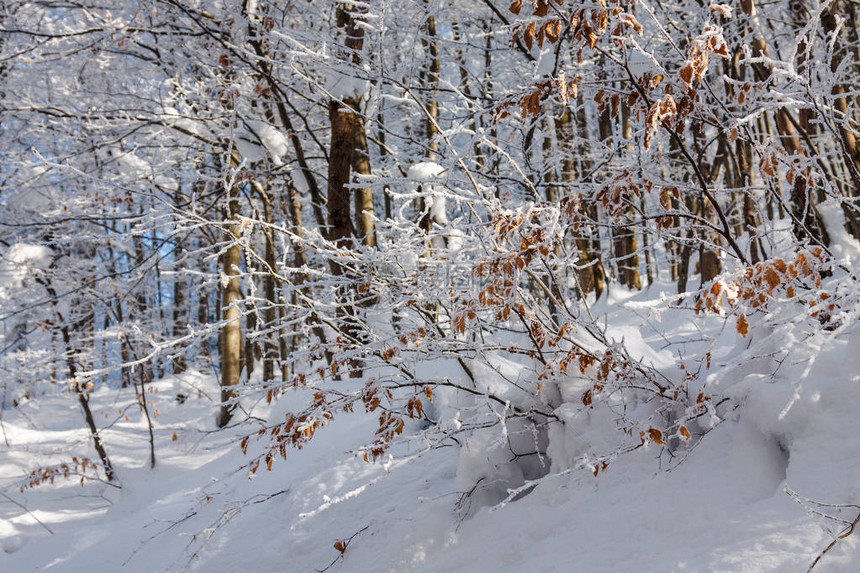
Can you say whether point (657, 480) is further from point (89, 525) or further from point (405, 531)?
point (89, 525)

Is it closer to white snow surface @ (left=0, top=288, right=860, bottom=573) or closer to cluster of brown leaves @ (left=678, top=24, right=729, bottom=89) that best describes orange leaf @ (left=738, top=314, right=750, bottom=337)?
white snow surface @ (left=0, top=288, right=860, bottom=573)

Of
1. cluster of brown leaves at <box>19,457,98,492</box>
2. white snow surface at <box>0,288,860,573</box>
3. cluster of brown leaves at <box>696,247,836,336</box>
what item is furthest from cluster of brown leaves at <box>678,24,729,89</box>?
cluster of brown leaves at <box>19,457,98,492</box>

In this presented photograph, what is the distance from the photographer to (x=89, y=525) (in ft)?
23.1

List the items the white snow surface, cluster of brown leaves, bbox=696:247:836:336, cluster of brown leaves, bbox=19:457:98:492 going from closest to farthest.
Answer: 1. cluster of brown leaves, bbox=696:247:836:336
2. the white snow surface
3. cluster of brown leaves, bbox=19:457:98:492

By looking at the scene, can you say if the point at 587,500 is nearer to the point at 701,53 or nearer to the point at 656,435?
the point at 656,435

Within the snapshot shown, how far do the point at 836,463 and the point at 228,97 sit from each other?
758 cm

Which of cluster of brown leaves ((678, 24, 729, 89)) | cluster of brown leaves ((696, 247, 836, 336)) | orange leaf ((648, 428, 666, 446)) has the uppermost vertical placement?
cluster of brown leaves ((678, 24, 729, 89))

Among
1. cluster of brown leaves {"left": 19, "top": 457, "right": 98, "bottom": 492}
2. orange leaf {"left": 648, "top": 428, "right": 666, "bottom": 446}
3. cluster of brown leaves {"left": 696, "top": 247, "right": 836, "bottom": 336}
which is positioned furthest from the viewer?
cluster of brown leaves {"left": 19, "top": 457, "right": 98, "bottom": 492}

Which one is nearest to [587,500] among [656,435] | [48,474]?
[656,435]

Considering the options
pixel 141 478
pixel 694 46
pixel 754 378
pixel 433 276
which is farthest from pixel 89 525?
pixel 694 46

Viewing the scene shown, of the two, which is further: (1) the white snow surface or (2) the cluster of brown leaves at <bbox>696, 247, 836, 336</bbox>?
(1) the white snow surface

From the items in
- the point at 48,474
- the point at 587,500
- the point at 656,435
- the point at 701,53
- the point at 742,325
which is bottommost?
the point at 48,474

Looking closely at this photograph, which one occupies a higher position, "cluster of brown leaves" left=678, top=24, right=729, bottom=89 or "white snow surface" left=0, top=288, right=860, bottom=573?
"cluster of brown leaves" left=678, top=24, right=729, bottom=89

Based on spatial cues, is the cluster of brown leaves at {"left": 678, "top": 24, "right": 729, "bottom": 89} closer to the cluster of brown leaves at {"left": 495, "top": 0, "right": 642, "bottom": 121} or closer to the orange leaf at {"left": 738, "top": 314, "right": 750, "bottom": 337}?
the cluster of brown leaves at {"left": 495, "top": 0, "right": 642, "bottom": 121}
